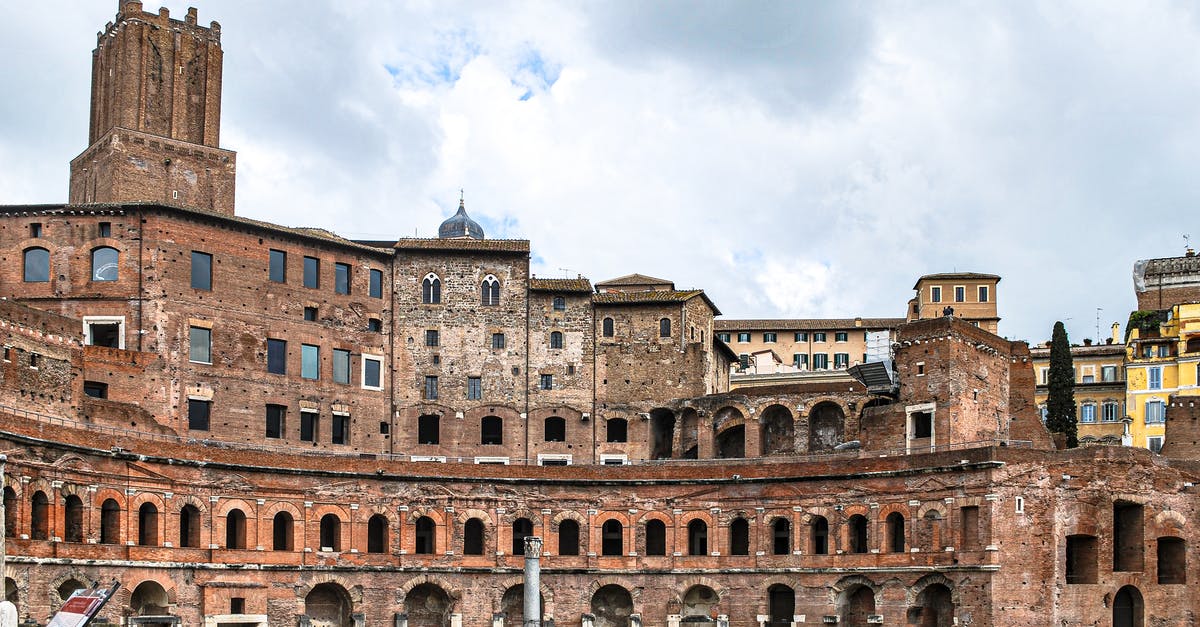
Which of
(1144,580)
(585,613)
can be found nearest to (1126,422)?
(1144,580)

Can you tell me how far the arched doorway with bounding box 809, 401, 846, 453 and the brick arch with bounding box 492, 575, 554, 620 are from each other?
14.4 meters

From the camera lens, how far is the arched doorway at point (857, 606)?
56781 mm

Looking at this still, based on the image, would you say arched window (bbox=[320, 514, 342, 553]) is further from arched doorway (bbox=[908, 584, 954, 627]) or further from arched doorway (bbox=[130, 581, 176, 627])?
arched doorway (bbox=[908, 584, 954, 627])

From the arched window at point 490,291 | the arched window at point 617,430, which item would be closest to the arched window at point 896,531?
the arched window at point 617,430

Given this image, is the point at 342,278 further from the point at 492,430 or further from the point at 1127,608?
the point at 1127,608

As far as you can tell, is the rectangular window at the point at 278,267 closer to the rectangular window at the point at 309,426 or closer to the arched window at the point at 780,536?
the rectangular window at the point at 309,426

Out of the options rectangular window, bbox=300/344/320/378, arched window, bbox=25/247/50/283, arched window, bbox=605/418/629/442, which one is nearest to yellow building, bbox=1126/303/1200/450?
arched window, bbox=605/418/629/442

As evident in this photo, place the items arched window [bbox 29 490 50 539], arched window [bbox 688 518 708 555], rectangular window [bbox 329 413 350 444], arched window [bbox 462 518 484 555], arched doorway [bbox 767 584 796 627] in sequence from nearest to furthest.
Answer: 1. arched window [bbox 29 490 50 539]
2. arched doorway [bbox 767 584 796 627]
3. arched window [bbox 462 518 484 555]
4. arched window [bbox 688 518 708 555]
5. rectangular window [bbox 329 413 350 444]

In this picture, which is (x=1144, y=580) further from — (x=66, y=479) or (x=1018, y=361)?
(x=66, y=479)

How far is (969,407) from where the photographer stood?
6050cm

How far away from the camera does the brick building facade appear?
172 ft

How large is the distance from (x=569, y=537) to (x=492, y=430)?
22.8ft

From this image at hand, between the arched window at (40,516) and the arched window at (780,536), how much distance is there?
1118 inches

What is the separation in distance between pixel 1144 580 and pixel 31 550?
40.2 metres
